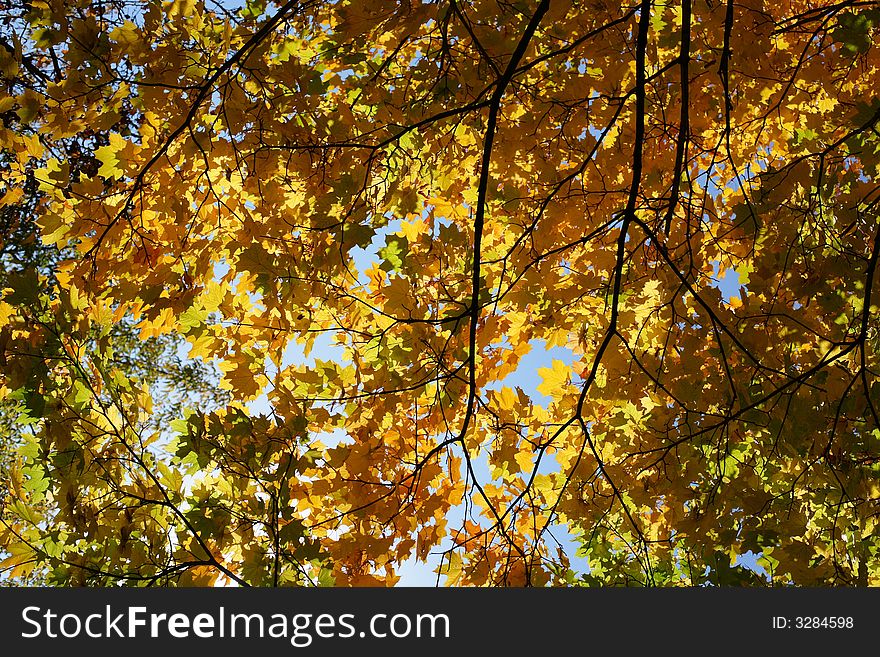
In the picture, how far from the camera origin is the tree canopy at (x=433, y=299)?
2.41 m

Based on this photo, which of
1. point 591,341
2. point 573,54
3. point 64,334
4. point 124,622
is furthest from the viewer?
point 591,341

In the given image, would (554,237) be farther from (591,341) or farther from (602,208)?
(591,341)

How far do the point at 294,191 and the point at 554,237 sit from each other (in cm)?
128

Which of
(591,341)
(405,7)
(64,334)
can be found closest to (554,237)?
(591,341)

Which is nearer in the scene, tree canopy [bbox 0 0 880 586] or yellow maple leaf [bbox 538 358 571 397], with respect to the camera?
tree canopy [bbox 0 0 880 586]

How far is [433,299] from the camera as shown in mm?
2934

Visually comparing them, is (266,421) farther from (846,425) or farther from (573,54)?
(846,425)

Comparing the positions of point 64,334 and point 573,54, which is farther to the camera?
point 573,54

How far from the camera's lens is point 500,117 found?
3.14 m

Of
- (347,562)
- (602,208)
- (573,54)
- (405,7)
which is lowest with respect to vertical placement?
(347,562)

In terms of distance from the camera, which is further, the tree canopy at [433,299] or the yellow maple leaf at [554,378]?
the yellow maple leaf at [554,378]

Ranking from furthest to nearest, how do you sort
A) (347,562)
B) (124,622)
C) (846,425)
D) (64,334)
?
1. (846,425)
2. (347,562)
3. (64,334)
4. (124,622)

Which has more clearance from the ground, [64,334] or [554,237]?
[554,237]

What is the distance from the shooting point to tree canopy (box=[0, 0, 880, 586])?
2.41 metres
